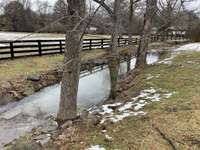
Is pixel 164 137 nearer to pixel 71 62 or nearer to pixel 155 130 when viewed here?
pixel 155 130

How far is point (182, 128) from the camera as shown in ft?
16.4

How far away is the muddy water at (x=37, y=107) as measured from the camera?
657 centimetres

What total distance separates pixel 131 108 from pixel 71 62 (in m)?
1.77

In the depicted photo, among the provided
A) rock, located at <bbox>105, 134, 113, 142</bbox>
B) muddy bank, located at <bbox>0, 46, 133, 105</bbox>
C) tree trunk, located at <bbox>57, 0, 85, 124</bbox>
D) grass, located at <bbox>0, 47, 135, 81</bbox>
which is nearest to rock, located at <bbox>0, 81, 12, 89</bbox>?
muddy bank, located at <bbox>0, 46, 133, 105</bbox>

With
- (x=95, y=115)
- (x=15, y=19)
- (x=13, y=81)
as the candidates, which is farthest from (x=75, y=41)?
(x=15, y=19)

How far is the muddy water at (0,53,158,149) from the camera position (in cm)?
657

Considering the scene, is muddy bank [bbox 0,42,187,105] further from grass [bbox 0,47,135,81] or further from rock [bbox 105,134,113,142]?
Result: rock [bbox 105,134,113,142]

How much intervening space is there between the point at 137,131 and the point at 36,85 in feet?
20.8

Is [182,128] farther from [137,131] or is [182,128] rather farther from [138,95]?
[138,95]

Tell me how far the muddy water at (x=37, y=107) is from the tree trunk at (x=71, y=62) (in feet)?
3.30

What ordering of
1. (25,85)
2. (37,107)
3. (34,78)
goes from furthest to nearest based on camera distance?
(34,78)
(25,85)
(37,107)

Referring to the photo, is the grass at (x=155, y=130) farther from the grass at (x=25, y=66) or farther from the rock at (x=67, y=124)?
the grass at (x=25, y=66)

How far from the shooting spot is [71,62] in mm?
6020

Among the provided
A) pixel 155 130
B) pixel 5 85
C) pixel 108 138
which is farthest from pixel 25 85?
pixel 155 130
